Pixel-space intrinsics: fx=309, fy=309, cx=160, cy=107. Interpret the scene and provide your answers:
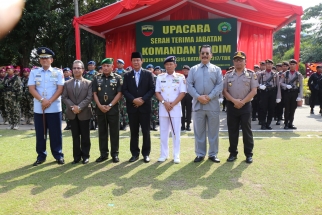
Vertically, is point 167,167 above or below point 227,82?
below

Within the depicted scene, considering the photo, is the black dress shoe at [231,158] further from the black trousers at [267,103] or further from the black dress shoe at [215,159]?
the black trousers at [267,103]

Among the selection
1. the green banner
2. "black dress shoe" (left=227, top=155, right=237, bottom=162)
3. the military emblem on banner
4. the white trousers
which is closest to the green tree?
the military emblem on banner

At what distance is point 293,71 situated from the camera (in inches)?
309

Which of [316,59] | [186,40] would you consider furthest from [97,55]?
[316,59]

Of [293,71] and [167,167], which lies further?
[293,71]

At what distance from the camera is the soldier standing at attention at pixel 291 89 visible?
773 cm

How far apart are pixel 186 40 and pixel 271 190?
7654mm

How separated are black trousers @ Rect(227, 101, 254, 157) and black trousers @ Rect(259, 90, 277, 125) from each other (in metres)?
3.16

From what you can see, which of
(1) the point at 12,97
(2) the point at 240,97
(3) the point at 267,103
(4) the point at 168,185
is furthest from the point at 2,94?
(3) the point at 267,103

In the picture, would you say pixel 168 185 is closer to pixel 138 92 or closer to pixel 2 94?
pixel 138 92

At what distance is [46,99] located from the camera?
4836 millimetres

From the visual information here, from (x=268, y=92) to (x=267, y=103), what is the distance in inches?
11.1

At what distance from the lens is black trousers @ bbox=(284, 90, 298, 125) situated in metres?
7.75

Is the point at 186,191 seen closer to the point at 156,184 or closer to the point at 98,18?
the point at 156,184
